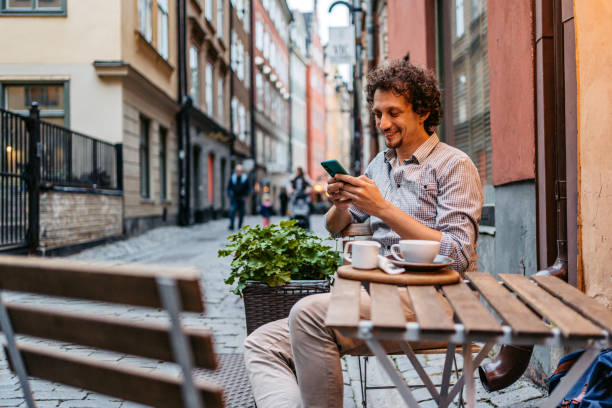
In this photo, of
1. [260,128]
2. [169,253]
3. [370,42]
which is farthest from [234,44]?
[169,253]

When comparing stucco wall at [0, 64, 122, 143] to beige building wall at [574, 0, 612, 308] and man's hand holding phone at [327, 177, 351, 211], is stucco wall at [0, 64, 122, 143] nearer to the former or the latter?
man's hand holding phone at [327, 177, 351, 211]

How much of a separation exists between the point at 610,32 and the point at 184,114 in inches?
649

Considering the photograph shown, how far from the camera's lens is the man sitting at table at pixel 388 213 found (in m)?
2.08

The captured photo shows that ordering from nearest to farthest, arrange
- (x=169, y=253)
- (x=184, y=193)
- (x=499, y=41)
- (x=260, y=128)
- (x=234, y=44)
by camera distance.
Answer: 1. (x=499, y=41)
2. (x=169, y=253)
3. (x=184, y=193)
4. (x=234, y=44)
5. (x=260, y=128)

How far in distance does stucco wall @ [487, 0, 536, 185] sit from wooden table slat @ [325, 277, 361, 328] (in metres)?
2.01

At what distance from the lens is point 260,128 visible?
37.5m

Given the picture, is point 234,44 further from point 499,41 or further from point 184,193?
point 499,41

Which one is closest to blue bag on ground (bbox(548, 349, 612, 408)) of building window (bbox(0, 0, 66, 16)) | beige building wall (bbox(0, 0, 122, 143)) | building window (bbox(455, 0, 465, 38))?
building window (bbox(455, 0, 465, 38))

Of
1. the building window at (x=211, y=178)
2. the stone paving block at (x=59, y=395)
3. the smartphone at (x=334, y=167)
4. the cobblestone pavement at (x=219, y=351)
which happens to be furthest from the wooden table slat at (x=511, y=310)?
the building window at (x=211, y=178)

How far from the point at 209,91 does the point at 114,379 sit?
22378mm

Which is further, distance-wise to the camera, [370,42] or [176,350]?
[370,42]

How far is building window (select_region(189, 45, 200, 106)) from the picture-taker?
19531 millimetres

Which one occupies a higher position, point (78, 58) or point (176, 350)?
point (78, 58)

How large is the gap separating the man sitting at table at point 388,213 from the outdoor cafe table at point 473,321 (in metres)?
0.32
